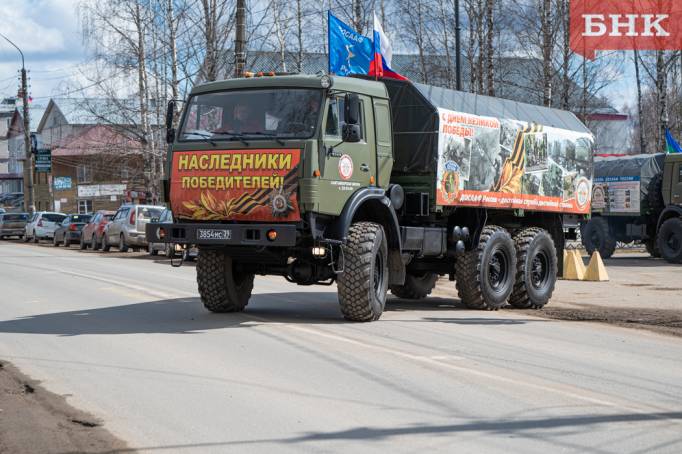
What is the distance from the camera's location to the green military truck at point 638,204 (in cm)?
2891

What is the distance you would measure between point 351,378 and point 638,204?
2306 cm

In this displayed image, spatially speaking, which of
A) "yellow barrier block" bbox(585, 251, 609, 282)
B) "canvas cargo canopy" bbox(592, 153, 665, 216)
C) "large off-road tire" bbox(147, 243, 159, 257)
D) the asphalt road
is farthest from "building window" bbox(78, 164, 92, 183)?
the asphalt road

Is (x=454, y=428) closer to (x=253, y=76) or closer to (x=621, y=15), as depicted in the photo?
(x=253, y=76)

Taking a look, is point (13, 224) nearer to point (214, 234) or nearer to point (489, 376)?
point (214, 234)

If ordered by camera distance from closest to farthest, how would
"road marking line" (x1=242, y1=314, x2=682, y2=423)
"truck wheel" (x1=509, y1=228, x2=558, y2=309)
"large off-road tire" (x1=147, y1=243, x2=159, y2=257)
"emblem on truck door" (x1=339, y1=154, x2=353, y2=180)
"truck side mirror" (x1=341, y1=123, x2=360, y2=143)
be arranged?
"road marking line" (x1=242, y1=314, x2=682, y2=423)
"truck side mirror" (x1=341, y1=123, x2=360, y2=143)
"emblem on truck door" (x1=339, y1=154, x2=353, y2=180)
"truck wheel" (x1=509, y1=228, x2=558, y2=309)
"large off-road tire" (x1=147, y1=243, x2=159, y2=257)

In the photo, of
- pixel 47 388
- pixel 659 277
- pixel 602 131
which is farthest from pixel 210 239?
pixel 602 131

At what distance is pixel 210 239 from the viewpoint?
40.7 feet

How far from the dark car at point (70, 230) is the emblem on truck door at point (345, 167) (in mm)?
34216

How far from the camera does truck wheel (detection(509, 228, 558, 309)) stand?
16344 mm

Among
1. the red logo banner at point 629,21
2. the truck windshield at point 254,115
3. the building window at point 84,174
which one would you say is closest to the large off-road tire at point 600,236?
the red logo banner at point 629,21

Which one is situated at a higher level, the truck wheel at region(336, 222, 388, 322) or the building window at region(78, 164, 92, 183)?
the building window at region(78, 164, 92, 183)

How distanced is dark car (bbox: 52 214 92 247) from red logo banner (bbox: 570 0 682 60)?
22.5 m

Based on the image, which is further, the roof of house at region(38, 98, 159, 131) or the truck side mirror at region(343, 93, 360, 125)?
the roof of house at region(38, 98, 159, 131)

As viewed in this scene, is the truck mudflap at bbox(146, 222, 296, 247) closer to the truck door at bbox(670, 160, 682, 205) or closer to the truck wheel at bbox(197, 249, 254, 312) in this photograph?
the truck wheel at bbox(197, 249, 254, 312)
